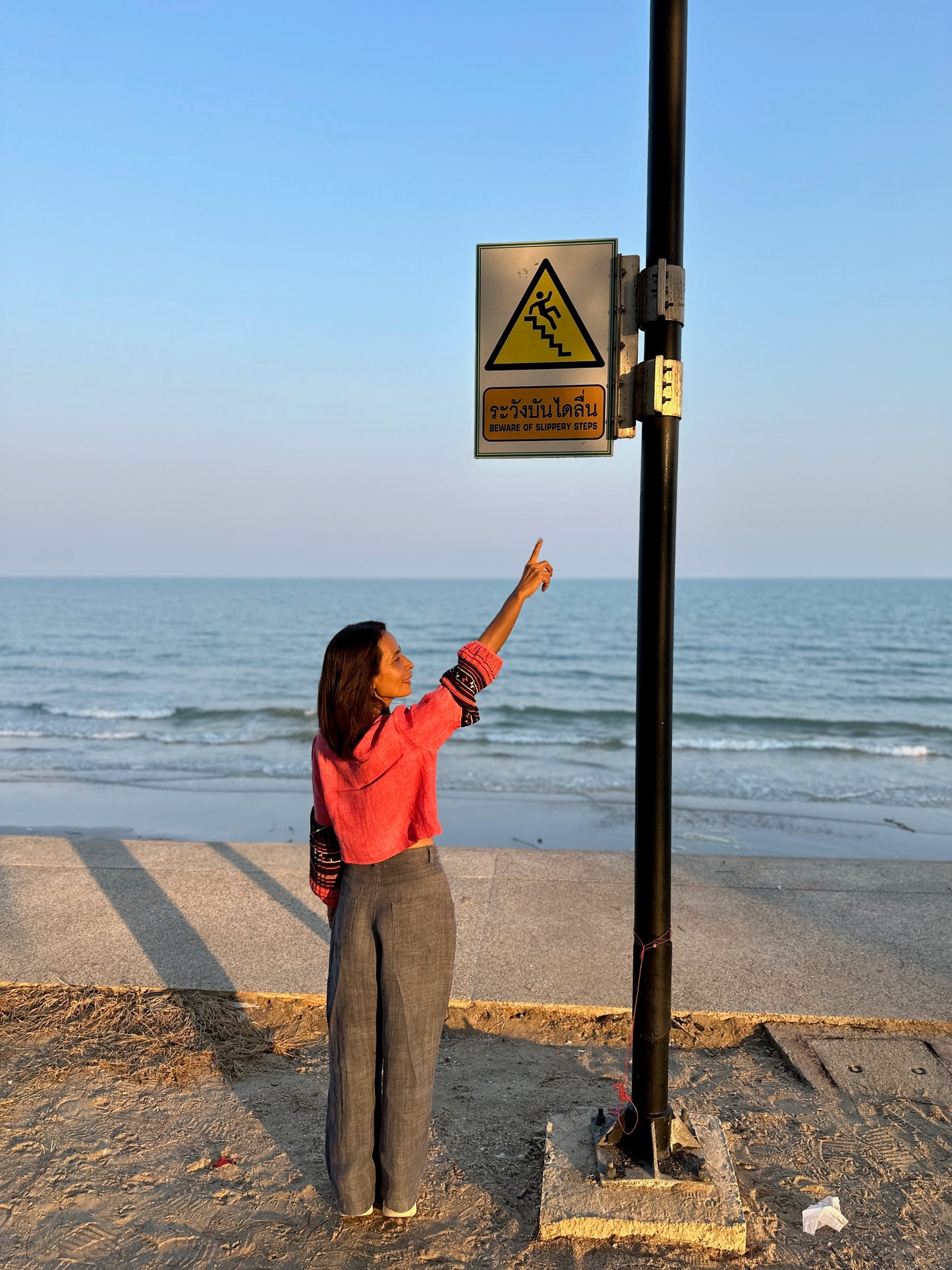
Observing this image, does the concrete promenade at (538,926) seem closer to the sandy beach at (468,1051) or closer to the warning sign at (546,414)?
the sandy beach at (468,1051)

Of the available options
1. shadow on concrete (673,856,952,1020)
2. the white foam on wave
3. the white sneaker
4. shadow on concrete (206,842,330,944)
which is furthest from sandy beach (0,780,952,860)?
the white foam on wave

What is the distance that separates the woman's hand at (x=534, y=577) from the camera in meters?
2.72

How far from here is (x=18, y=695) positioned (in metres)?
24.5

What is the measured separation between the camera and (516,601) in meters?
2.70

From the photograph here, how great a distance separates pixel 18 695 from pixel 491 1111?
24312 mm

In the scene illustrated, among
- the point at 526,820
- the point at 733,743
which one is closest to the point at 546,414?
the point at 526,820

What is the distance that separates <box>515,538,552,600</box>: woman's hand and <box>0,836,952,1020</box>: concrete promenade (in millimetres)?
2226

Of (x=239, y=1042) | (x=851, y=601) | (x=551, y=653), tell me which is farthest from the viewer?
(x=851, y=601)

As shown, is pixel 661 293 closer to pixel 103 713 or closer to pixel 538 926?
pixel 538 926

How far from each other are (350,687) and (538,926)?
2861 mm

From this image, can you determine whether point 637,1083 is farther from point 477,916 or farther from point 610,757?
point 610,757

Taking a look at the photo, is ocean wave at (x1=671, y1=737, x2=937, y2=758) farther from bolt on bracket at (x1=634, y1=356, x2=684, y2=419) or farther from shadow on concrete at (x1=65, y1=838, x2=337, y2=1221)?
bolt on bracket at (x1=634, y1=356, x2=684, y2=419)

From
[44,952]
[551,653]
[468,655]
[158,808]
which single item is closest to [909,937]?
[468,655]

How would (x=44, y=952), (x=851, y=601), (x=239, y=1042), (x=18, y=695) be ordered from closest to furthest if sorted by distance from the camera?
1. (x=239, y=1042)
2. (x=44, y=952)
3. (x=18, y=695)
4. (x=851, y=601)
